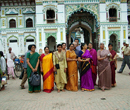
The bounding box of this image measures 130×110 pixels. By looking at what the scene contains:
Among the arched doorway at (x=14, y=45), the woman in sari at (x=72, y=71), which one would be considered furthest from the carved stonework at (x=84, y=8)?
the woman in sari at (x=72, y=71)

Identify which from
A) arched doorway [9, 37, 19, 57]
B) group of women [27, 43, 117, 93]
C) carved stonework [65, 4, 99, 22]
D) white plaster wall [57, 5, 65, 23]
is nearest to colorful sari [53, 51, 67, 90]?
group of women [27, 43, 117, 93]

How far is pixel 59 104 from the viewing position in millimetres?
3576

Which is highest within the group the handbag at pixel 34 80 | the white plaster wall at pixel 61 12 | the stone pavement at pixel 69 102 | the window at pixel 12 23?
the white plaster wall at pixel 61 12

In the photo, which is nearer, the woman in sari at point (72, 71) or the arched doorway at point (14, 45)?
the woman in sari at point (72, 71)

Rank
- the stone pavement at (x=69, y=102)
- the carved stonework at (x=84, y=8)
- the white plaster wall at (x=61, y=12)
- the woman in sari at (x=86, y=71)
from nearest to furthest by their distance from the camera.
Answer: the stone pavement at (x=69, y=102)
the woman in sari at (x=86, y=71)
the white plaster wall at (x=61, y=12)
the carved stonework at (x=84, y=8)

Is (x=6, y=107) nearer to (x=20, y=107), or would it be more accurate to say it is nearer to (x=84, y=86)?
(x=20, y=107)

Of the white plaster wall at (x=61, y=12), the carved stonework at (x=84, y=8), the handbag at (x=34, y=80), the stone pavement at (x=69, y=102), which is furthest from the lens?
the carved stonework at (x=84, y=8)

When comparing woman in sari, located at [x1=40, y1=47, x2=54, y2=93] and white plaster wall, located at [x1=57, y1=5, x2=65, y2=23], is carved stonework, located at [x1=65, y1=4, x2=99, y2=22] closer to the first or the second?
white plaster wall, located at [x1=57, y1=5, x2=65, y2=23]

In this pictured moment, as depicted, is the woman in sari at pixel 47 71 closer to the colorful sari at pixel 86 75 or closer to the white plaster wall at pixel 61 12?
the colorful sari at pixel 86 75

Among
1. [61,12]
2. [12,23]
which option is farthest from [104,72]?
[12,23]

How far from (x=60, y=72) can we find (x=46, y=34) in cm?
1140

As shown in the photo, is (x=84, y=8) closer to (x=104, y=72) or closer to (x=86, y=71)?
(x=104, y=72)

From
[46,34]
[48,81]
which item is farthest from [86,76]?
[46,34]

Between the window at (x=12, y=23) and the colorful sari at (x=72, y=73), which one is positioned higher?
the window at (x=12, y=23)
